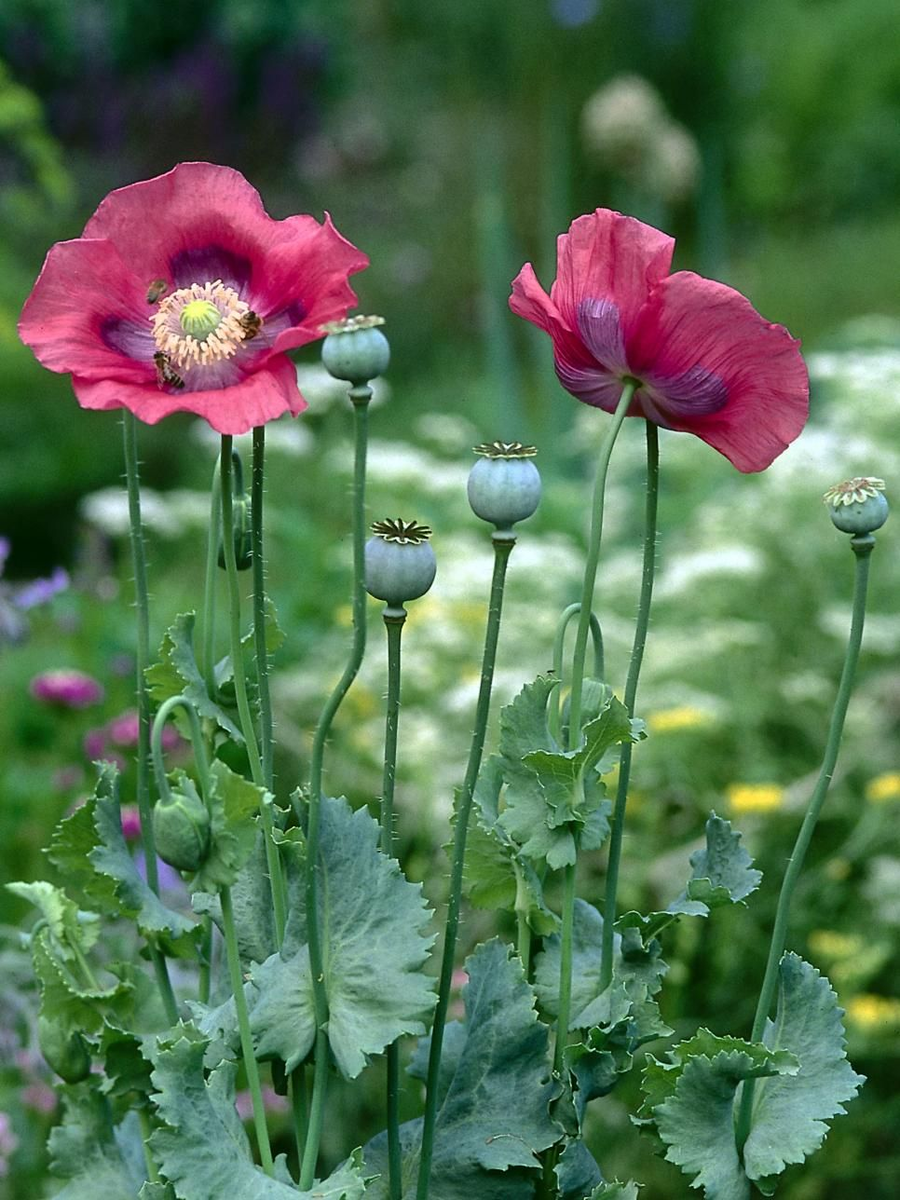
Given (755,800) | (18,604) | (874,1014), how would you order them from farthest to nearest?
(755,800) → (874,1014) → (18,604)

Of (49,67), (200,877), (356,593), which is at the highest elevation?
(49,67)

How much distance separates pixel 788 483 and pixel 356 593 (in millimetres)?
2003

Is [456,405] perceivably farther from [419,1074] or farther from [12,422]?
[419,1074]

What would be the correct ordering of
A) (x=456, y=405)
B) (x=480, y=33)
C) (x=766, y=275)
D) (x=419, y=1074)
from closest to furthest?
(x=419, y=1074) → (x=456, y=405) → (x=766, y=275) → (x=480, y=33)

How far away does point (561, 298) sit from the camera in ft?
2.96

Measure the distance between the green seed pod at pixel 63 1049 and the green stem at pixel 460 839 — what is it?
0.22 m

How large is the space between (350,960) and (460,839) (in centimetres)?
10

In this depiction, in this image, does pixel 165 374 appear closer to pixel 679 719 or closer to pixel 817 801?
pixel 817 801

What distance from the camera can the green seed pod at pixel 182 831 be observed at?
82cm

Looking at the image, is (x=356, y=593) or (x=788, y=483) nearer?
(x=356, y=593)

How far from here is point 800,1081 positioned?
0.95m

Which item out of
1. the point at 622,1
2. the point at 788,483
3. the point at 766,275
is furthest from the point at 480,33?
the point at 788,483

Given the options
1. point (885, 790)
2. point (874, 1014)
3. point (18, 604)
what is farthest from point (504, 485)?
point (885, 790)

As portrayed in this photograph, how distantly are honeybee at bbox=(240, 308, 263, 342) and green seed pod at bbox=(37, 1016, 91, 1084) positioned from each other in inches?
17.3
